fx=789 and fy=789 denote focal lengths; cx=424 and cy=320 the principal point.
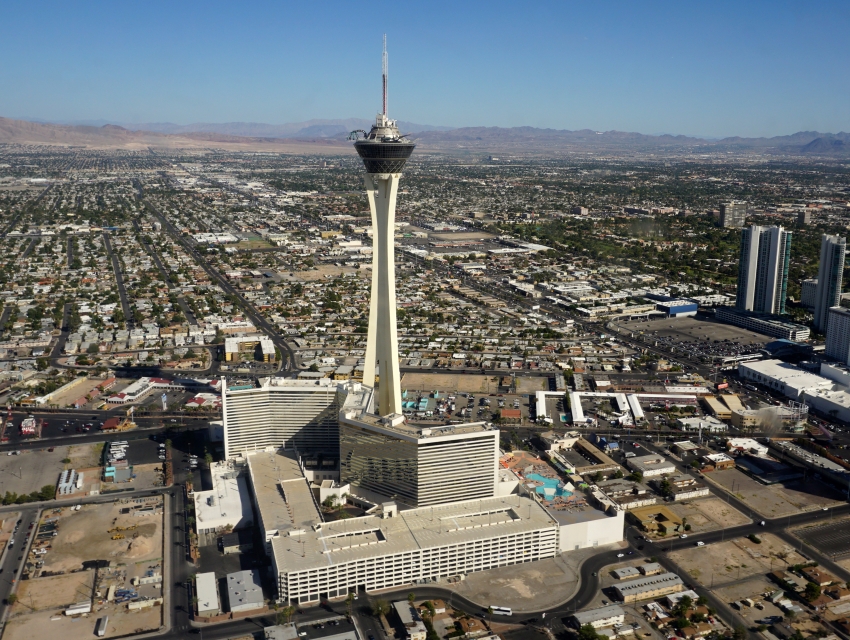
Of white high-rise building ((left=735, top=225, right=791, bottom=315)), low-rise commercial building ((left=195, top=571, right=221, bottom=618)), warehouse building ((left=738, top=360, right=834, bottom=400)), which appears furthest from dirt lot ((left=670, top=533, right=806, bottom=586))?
white high-rise building ((left=735, top=225, right=791, bottom=315))

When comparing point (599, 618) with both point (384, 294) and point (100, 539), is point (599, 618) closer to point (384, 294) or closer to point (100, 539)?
point (384, 294)

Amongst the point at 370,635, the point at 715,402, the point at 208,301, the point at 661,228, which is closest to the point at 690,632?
the point at 370,635

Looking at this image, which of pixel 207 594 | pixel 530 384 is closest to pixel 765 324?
pixel 530 384

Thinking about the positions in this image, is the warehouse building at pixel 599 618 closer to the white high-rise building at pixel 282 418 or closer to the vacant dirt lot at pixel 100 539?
the white high-rise building at pixel 282 418

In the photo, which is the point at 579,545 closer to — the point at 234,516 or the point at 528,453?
the point at 528,453

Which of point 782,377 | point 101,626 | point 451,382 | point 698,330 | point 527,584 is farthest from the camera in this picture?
point 698,330

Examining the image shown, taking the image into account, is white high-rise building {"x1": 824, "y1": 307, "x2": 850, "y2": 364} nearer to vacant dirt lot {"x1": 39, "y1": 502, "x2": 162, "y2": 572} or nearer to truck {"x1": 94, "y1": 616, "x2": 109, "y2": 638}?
vacant dirt lot {"x1": 39, "y1": 502, "x2": 162, "y2": 572}
